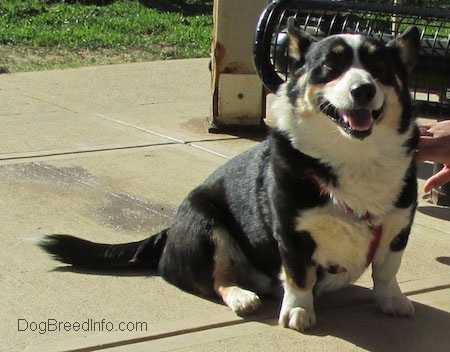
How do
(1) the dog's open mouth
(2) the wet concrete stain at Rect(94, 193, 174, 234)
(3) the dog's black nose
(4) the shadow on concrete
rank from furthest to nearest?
(2) the wet concrete stain at Rect(94, 193, 174, 234)
(4) the shadow on concrete
(1) the dog's open mouth
(3) the dog's black nose

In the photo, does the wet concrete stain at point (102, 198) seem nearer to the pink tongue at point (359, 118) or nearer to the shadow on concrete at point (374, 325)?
the shadow on concrete at point (374, 325)

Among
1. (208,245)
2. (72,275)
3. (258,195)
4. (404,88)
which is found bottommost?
(72,275)

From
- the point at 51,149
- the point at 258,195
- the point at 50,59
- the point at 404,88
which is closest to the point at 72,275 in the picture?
the point at 258,195

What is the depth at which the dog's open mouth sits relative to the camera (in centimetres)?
349

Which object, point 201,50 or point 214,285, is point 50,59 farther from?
point 214,285

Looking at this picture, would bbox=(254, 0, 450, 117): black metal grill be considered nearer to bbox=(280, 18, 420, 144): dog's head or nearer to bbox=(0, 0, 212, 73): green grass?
bbox=(280, 18, 420, 144): dog's head

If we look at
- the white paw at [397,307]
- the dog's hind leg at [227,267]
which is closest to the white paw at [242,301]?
the dog's hind leg at [227,267]

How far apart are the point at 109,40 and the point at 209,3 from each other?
569 centimetres

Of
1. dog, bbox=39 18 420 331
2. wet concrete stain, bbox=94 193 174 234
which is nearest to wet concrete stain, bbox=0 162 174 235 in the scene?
wet concrete stain, bbox=94 193 174 234

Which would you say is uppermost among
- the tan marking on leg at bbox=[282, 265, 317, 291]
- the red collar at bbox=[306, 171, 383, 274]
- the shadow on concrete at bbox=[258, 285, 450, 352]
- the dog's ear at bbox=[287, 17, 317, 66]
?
the dog's ear at bbox=[287, 17, 317, 66]

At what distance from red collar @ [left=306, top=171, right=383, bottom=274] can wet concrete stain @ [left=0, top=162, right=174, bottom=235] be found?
1.43 m

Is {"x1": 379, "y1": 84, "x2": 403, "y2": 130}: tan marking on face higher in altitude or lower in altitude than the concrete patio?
higher

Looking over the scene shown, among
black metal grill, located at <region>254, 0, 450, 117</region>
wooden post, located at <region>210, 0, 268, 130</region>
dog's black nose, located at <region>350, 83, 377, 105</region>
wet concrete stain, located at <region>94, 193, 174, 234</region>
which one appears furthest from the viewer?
wooden post, located at <region>210, 0, 268, 130</region>

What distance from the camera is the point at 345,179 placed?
365 centimetres
